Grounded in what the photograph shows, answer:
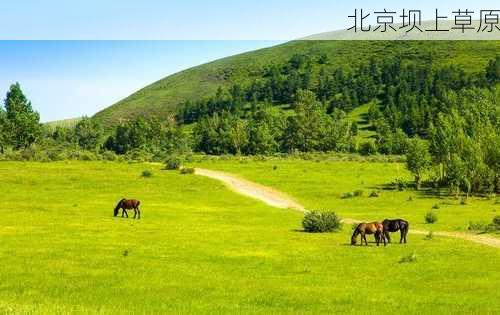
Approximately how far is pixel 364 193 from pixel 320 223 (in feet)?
98.4

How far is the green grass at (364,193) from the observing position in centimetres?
5322

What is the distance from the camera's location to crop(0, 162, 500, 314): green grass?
21438mm

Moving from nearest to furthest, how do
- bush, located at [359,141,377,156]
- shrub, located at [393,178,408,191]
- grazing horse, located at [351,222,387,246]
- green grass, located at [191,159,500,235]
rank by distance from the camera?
grazing horse, located at [351,222,387,246] < green grass, located at [191,159,500,235] < shrub, located at [393,178,408,191] < bush, located at [359,141,377,156]

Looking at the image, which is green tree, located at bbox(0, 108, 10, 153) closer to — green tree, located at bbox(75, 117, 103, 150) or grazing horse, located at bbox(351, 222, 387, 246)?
green tree, located at bbox(75, 117, 103, 150)

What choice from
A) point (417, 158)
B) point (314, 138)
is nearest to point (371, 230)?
point (417, 158)

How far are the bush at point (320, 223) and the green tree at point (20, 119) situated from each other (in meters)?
95.8

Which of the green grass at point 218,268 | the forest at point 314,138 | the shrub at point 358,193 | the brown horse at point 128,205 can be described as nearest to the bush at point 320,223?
the green grass at point 218,268

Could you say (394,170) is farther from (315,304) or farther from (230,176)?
(315,304)

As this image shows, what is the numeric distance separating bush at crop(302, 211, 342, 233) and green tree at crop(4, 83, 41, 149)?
9576 cm

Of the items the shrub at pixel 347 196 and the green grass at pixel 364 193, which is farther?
the shrub at pixel 347 196

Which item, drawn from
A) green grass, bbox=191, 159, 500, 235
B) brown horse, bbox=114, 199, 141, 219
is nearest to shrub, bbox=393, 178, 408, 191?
green grass, bbox=191, 159, 500, 235

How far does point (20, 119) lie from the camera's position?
4899 inches

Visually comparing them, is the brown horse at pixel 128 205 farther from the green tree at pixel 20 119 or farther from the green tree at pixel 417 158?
the green tree at pixel 20 119

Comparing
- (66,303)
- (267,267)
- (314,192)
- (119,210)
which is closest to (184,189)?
(314,192)
